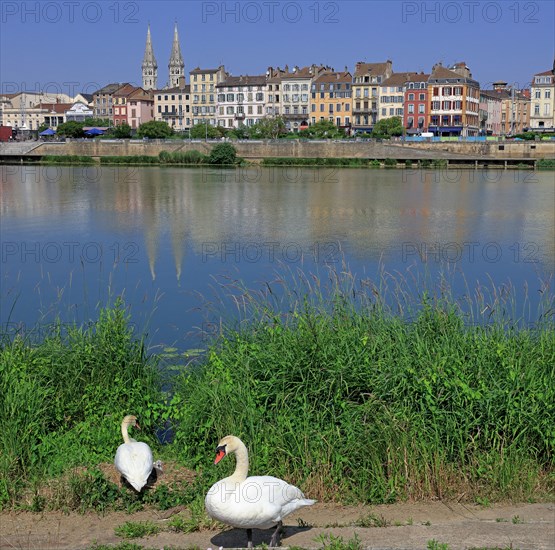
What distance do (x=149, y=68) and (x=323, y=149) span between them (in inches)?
3432

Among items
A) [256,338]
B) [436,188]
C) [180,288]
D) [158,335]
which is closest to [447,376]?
[256,338]

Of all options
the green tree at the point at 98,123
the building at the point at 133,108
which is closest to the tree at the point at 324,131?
the building at the point at 133,108

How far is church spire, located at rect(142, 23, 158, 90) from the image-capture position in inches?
5753

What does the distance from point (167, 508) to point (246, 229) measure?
17.6 m

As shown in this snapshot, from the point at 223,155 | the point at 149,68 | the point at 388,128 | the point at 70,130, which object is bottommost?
the point at 223,155

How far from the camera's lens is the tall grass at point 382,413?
5.78 metres

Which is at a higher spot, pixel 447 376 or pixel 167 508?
pixel 447 376

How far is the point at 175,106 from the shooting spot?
99.2 meters

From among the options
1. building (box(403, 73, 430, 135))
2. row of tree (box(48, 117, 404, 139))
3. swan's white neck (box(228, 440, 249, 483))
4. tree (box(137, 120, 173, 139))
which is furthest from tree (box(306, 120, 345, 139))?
swan's white neck (box(228, 440, 249, 483))

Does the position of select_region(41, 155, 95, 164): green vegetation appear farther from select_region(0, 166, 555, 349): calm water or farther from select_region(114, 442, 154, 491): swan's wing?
select_region(114, 442, 154, 491): swan's wing

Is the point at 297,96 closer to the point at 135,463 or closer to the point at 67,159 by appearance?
the point at 67,159

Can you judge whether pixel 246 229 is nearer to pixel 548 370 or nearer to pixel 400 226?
pixel 400 226

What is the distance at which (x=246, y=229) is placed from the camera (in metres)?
22.9

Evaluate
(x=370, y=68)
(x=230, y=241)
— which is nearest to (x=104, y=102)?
(x=370, y=68)
